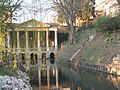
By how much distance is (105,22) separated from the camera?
18484mm

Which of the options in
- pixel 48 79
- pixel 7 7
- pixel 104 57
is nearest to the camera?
pixel 7 7

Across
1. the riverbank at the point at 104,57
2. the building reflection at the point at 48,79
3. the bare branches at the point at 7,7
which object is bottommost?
the building reflection at the point at 48,79

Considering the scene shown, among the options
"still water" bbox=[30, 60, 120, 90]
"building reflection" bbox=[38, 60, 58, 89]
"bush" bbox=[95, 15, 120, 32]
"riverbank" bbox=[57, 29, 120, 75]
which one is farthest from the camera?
"bush" bbox=[95, 15, 120, 32]

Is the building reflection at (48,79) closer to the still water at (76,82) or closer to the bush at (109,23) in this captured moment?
the still water at (76,82)

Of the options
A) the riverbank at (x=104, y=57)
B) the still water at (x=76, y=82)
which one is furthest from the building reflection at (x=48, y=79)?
the riverbank at (x=104, y=57)

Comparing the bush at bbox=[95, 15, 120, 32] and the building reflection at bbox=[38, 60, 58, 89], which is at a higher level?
the bush at bbox=[95, 15, 120, 32]

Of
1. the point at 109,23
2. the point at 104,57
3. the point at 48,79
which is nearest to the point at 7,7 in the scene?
the point at 48,79

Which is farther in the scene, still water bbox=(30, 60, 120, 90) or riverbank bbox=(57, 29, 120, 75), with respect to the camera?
riverbank bbox=(57, 29, 120, 75)

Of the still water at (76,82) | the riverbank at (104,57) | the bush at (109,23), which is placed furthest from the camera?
the bush at (109,23)

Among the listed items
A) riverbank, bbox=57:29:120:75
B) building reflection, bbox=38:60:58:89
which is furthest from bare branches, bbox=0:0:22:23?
riverbank, bbox=57:29:120:75

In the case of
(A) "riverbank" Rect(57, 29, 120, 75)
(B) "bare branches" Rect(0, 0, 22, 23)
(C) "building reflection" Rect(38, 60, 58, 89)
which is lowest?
(C) "building reflection" Rect(38, 60, 58, 89)

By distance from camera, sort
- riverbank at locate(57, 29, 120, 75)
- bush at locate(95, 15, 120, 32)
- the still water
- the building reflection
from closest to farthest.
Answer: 1. the still water
2. the building reflection
3. riverbank at locate(57, 29, 120, 75)
4. bush at locate(95, 15, 120, 32)

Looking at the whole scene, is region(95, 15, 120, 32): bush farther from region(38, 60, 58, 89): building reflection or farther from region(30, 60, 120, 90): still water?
region(38, 60, 58, 89): building reflection

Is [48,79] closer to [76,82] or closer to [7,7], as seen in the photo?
[76,82]
